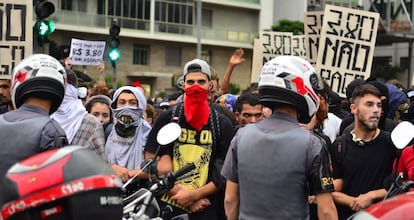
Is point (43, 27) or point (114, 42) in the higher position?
point (43, 27)

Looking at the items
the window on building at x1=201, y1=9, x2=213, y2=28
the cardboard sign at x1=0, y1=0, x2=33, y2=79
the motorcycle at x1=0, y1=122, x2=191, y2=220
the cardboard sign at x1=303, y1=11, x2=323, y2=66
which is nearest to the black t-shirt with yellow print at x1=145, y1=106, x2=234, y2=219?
the motorcycle at x1=0, y1=122, x2=191, y2=220

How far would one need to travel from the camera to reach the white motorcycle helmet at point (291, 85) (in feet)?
12.6

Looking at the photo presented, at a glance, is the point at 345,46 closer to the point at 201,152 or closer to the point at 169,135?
the point at 201,152

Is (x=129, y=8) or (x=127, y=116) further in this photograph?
(x=129, y=8)

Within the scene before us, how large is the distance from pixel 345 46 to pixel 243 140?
6222 millimetres

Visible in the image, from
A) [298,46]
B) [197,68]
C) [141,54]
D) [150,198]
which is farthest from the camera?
[141,54]

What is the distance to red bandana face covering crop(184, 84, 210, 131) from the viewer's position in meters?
5.11

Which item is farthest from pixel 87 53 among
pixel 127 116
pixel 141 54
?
pixel 141 54

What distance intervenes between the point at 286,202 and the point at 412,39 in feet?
136

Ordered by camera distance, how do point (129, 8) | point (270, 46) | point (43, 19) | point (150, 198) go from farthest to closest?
point (129, 8) → point (43, 19) → point (270, 46) → point (150, 198)

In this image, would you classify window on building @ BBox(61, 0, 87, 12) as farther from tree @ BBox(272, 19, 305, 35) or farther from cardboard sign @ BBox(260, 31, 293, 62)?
cardboard sign @ BBox(260, 31, 293, 62)

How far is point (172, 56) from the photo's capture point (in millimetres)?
44906

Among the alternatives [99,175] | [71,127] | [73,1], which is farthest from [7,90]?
[73,1]

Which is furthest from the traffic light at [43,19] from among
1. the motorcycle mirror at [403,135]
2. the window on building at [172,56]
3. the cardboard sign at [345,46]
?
the window on building at [172,56]
